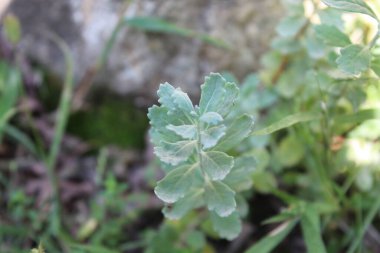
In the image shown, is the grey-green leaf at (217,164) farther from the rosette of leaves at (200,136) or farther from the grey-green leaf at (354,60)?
the grey-green leaf at (354,60)

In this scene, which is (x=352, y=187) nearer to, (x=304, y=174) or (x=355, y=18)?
(x=304, y=174)

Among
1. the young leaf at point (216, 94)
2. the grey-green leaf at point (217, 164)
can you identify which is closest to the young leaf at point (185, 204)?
the grey-green leaf at point (217, 164)

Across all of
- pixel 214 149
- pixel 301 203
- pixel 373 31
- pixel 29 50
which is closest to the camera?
pixel 214 149

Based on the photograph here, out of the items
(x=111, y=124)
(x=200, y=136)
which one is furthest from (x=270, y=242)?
(x=111, y=124)

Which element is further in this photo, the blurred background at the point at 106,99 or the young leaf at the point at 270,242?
the blurred background at the point at 106,99

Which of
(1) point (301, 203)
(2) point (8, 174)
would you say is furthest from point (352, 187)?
(2) point (8, 174)

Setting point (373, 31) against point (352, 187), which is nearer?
point (373, 31)

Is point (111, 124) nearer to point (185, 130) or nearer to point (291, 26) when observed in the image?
point (291, 26)
